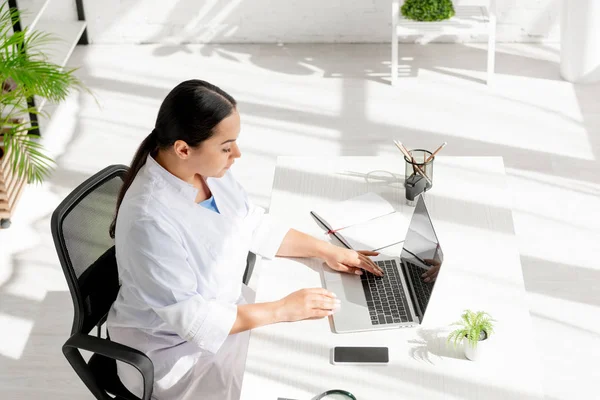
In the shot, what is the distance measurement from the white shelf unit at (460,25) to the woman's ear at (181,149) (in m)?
2.91

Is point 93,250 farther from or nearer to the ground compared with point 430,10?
farther from the ground

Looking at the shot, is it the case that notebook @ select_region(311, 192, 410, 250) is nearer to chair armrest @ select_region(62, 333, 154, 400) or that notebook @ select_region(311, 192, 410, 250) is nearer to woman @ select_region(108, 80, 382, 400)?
woman @ select_region(108, 80, 382, 400)

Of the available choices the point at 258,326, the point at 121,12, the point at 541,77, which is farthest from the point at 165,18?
the point at 258,326

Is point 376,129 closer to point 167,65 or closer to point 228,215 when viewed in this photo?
point 167,65

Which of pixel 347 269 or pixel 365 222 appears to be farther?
pixel 365 222

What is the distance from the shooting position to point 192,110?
211 cm

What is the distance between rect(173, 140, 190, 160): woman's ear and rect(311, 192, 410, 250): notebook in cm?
56

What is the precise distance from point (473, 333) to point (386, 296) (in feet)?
1.06

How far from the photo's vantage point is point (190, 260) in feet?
7.18

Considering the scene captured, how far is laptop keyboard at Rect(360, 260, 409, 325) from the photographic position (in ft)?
7.04

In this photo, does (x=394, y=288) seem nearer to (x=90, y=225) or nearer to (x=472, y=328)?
(x=472, y=328)

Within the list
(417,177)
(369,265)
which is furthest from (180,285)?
(417,177)

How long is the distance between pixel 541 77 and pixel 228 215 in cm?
322

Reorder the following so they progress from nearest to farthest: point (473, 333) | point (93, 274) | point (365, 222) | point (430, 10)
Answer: point (473, 333) < point (93, 274) < point (365, 222) < point (430, 10)
